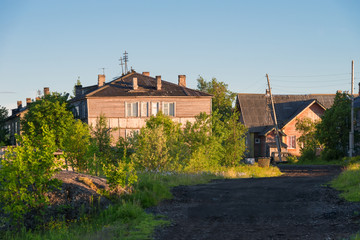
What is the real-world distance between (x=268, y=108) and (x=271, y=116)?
1798 mm

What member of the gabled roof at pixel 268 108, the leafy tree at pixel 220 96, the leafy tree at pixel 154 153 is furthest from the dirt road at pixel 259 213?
the leafy tree at pixel 220 96

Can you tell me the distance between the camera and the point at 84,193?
1292cm

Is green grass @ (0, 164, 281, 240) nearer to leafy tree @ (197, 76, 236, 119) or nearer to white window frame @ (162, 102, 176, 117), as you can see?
white window frame @ (162, 102, 176, 117)

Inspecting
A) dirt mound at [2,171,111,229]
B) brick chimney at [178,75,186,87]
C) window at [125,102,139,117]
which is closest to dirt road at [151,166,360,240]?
dirt mound at [2,171,111,229]

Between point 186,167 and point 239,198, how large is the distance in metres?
8.61

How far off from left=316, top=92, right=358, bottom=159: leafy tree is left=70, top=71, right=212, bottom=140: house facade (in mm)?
11001

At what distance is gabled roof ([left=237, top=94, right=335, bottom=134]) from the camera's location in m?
51.9

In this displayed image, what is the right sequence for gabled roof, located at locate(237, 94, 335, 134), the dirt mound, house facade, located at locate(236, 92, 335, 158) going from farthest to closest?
1. gabled roof, located at locate(237, 94, 335, 134)
2. house facade, located at locate(236, 92, 335, 158)
3. the dirt mound

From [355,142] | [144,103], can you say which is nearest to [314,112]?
[355,142]

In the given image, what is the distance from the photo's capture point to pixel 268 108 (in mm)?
54594

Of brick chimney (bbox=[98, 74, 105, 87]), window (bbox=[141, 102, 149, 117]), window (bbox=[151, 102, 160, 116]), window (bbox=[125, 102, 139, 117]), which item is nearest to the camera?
window (bbox=[125, 102, 139, 117])

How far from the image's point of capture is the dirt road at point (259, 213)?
33.6 feet

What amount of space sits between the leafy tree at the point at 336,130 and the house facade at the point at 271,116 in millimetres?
7282

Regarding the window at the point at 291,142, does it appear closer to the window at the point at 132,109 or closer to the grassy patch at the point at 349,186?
the window at the point at 132,109
